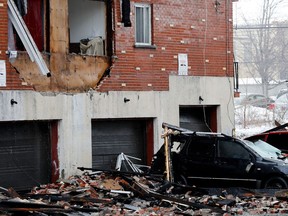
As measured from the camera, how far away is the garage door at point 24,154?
19.9 meters

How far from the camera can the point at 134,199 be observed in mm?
17141

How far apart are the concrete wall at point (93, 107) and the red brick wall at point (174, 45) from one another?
0.36 meters

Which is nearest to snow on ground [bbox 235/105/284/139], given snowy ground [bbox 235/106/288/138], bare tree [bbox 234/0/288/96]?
snowy ground [bbox 235/106/288/138]

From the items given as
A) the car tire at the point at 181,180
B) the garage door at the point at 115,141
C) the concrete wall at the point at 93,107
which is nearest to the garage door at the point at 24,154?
the concrete wall at the point at 93,107

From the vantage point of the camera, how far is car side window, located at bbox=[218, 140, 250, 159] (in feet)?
63.2

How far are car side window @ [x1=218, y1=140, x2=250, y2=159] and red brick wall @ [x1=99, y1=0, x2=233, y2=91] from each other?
4421mm

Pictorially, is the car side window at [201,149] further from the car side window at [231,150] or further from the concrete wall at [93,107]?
the concrete wall at [93,107]

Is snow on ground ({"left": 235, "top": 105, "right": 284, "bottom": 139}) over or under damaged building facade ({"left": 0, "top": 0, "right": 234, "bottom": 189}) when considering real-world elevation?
under

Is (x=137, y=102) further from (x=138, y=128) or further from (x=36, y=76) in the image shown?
(x=36, y=76)

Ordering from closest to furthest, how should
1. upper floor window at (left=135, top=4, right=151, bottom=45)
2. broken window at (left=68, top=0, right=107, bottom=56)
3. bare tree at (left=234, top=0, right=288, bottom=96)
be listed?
1. broken window at (left=68, top=0, right=107, bottom=56)
2. upper floor window at (left=135, top=4, right=151, bottom=45)
3. bare tree at (left=234, top=0, right=288, bottom=96)

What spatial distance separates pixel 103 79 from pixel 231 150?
16.8 ft

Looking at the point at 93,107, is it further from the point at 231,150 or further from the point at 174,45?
the point at 231,150

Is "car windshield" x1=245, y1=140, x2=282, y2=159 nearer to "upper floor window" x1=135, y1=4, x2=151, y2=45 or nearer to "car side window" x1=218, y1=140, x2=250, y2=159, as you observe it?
"car side window" x1=218, y1=140, x2=250, y2=159

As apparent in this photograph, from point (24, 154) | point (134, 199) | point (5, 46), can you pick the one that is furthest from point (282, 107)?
point (134, 199)
